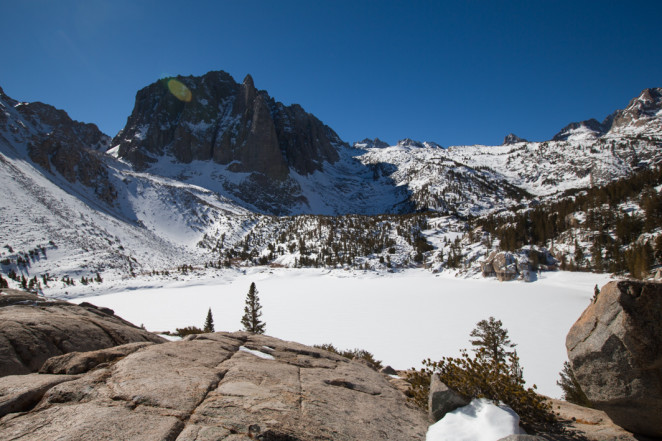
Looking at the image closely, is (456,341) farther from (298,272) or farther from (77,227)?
(77,227)

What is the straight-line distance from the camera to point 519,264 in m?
52.5

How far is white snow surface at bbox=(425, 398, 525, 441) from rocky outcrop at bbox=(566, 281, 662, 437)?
5.60 feet

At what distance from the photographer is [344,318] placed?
31.6 m

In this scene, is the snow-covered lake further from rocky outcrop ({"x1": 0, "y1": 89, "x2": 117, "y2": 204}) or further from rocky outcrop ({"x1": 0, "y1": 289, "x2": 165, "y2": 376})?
rocky outcrop ({"x1": 0, "y1": 89, "x2": 117, "y2": 204})

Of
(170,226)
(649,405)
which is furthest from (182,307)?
(170,226)

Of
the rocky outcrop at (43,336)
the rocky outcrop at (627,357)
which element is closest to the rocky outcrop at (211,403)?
the rocky outcrop at (627,357)

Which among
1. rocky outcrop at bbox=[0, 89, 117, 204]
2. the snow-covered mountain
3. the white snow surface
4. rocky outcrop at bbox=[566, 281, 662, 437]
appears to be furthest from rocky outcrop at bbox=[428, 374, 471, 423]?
rocky outcrop at bbox=[0, 89, 117, 204]

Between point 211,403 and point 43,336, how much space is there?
7.95m

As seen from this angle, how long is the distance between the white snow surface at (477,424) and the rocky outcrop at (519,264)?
5448 cm

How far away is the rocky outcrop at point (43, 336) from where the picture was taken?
7823mm

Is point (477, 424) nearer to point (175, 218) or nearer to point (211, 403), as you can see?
point (211, 403)

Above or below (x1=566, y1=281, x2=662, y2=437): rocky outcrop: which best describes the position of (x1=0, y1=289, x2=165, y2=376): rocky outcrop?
below

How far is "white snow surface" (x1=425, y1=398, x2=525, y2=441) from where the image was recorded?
487cm

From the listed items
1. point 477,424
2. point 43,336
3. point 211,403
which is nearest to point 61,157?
point 43,336
